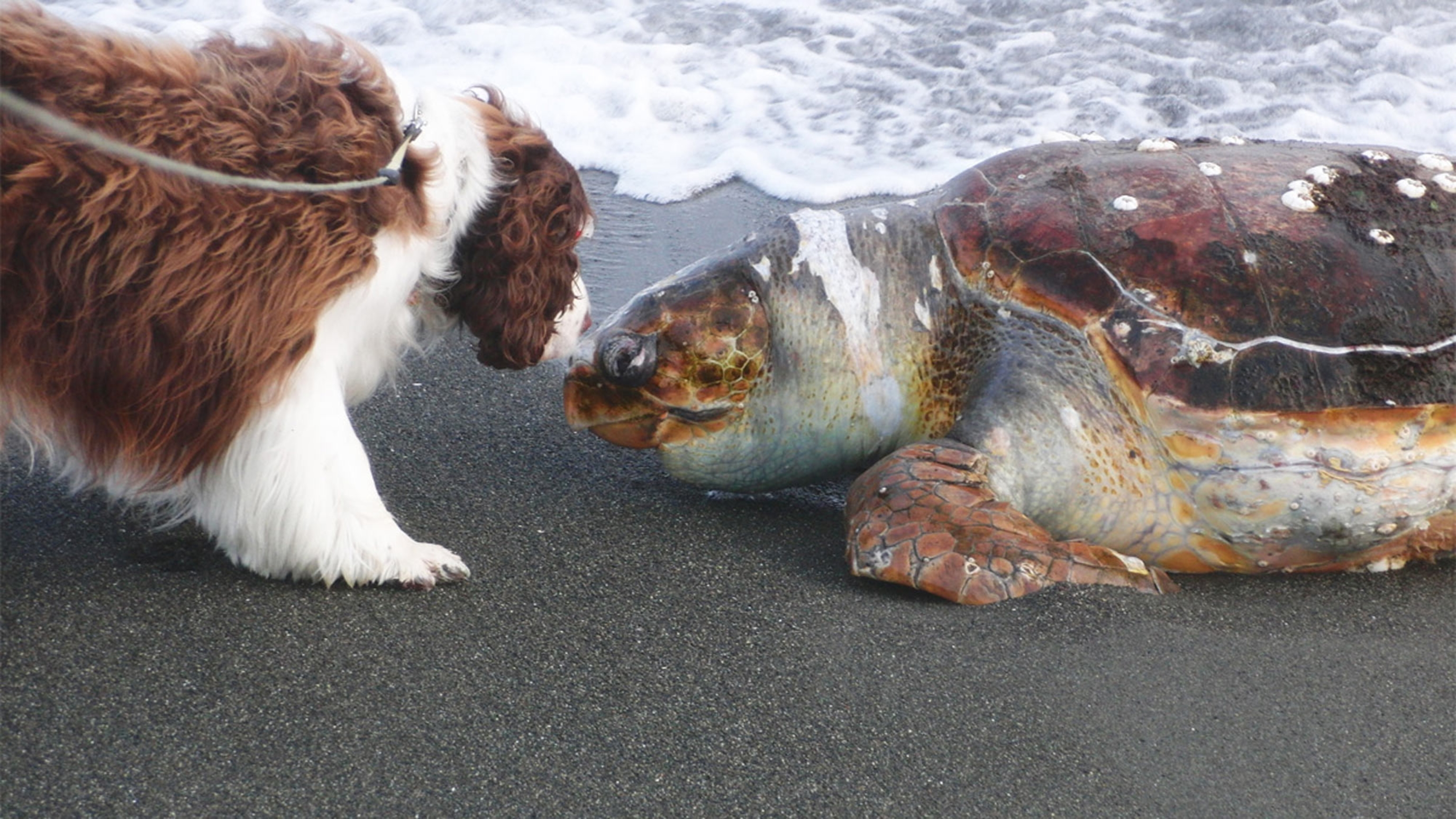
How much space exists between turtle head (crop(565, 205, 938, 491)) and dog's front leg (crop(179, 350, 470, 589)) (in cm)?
64

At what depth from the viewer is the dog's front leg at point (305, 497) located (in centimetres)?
182

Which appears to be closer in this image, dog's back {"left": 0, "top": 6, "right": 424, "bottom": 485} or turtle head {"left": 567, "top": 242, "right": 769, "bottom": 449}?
dog's back {"left": 0, "top": 6, "right": 424, "bottom": 485}

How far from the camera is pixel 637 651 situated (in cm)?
193

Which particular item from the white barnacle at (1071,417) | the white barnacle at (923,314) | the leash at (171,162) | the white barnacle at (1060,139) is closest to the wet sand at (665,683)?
the white barnacle at (1071,417)

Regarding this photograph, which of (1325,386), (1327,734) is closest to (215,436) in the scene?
(1327,734)

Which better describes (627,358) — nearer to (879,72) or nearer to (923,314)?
(923,314)

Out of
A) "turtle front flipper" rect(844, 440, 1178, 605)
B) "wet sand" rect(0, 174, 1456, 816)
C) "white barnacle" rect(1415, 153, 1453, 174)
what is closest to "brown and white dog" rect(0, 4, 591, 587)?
"wet sand" rect(0, 174, 1456, 816)

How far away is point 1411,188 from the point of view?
2.54 metres

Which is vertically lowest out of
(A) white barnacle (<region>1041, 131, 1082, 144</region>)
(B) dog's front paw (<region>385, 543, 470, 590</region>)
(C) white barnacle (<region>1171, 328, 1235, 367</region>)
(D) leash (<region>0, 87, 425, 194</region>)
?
(B) dog's front paw (<region>385, 543, 470, 590</region>)

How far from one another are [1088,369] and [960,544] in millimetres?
514

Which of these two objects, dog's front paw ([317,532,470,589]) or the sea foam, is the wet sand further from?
the sea foam

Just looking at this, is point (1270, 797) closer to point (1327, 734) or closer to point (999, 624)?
point (1327, 734)

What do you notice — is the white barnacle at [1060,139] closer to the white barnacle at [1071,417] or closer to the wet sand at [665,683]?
the white barnacle at [1071,417]

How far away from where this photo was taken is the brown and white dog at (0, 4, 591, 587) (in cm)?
159
